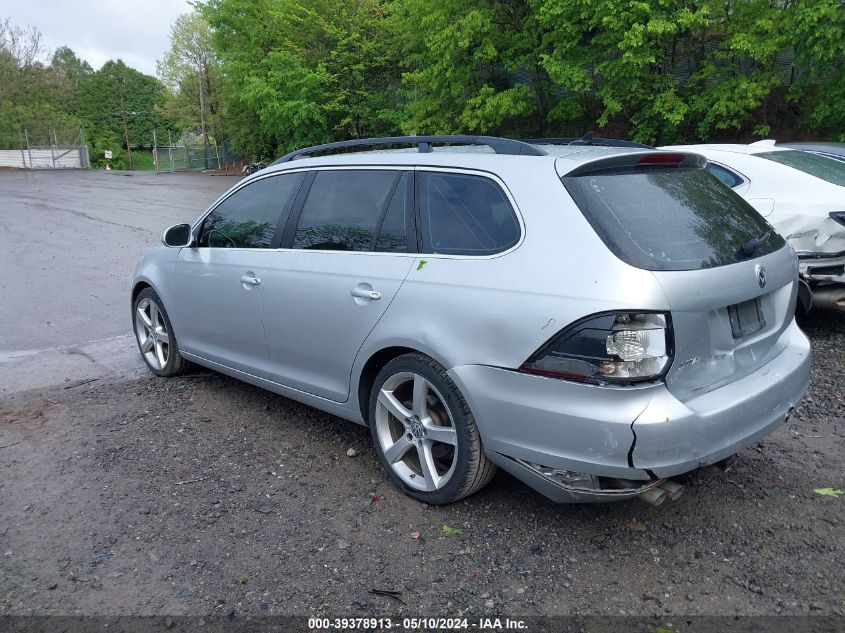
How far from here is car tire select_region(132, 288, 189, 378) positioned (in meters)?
5.46

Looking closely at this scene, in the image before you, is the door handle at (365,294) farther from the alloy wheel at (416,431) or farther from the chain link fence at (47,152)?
the chain link fence at (47,152)

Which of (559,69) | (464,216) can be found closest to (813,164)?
(464,216)

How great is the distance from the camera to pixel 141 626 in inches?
107

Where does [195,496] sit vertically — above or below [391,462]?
below

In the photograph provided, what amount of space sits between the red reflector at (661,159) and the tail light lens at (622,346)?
969 millimetres

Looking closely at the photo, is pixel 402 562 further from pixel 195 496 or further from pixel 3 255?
pixel 3 255

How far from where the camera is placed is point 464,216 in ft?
11.1

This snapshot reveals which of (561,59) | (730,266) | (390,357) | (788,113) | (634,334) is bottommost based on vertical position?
(390,357)

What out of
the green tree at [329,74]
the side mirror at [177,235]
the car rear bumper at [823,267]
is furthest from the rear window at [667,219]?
the green tree at [329,74]

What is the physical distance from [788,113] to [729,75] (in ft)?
6.34

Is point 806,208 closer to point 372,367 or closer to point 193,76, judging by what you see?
point 372,367

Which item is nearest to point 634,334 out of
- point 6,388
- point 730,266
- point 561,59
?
point 730,266

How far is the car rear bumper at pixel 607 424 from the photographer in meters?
2.75

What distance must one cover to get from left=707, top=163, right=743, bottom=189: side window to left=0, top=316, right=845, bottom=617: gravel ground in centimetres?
273
